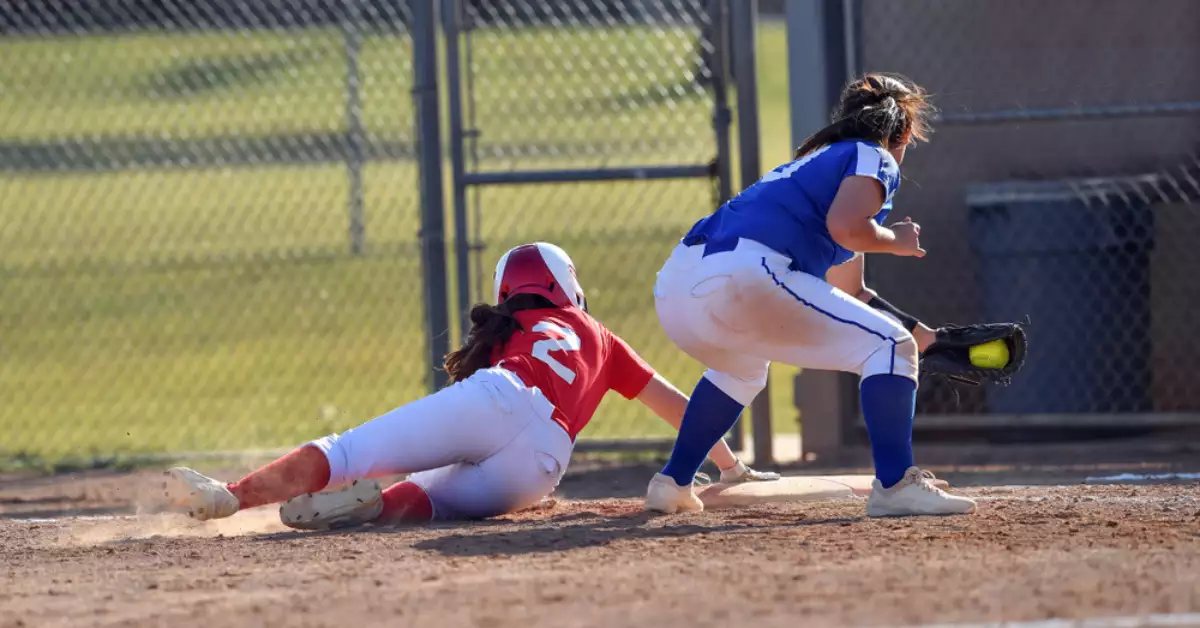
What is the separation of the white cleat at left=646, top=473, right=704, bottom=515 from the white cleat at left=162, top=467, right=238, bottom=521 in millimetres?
1341

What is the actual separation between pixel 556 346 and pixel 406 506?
714 mm

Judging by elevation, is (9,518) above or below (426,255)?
below

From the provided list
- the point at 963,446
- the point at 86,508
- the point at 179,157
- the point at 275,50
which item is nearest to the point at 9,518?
the point at 86,508

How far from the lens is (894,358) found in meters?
4.54

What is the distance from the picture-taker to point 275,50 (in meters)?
12.0

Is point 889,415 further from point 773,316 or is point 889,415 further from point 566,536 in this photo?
point 566,536

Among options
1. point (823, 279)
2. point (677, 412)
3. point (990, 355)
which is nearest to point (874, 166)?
point (823, 279)

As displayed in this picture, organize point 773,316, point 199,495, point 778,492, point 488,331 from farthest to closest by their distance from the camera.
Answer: point 778,492 < point 488,331 < point 773,316 < point 199,495

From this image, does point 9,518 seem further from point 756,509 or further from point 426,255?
point 756,509

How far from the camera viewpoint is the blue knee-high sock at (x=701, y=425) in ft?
16.3

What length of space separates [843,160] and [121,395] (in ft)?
20.5

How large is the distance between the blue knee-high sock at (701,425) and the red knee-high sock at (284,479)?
1143 millimetres

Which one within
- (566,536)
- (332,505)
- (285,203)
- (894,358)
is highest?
(285,203)

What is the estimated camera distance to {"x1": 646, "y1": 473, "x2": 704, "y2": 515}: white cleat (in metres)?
4.98
